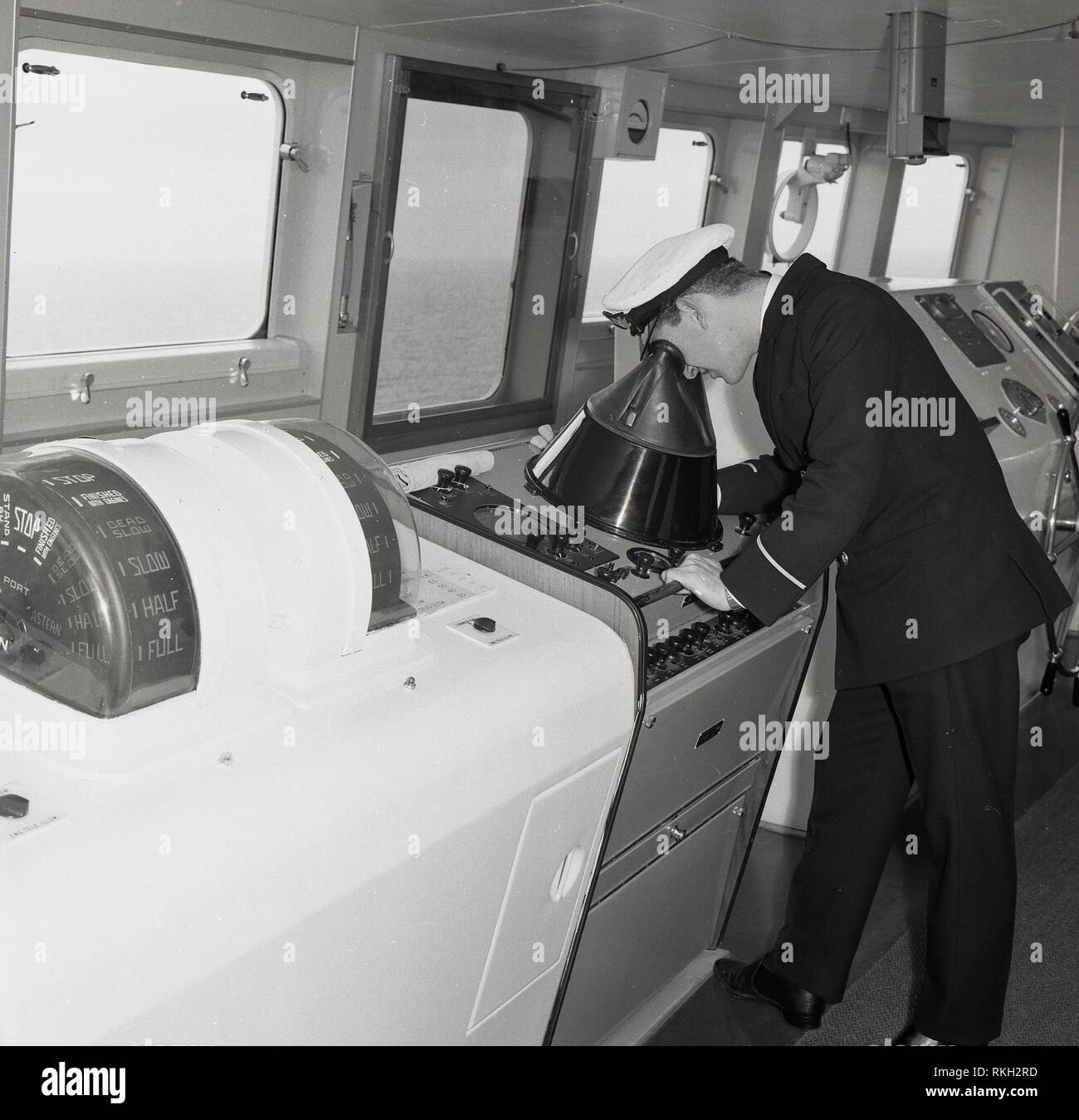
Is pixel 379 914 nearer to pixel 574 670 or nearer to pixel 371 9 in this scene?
pixel 574 670

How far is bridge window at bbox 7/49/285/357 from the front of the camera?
2.46 metres

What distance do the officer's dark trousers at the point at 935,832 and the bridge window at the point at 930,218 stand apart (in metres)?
4.13

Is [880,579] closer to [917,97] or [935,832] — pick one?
[935,832]

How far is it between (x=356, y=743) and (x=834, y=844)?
4.39ft

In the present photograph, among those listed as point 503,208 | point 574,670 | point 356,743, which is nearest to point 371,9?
point 503,208

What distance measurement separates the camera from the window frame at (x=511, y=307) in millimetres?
2922

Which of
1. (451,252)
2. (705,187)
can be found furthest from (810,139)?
(451,252)

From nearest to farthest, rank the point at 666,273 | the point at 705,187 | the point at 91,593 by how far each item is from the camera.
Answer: the point at 91,593 < the point at 666,273 < the point at 705,187

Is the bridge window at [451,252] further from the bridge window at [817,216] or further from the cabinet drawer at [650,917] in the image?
the cabinet drawer at [650,917]

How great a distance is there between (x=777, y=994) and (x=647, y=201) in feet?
9.97

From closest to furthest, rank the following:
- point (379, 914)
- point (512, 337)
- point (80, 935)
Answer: point (80, 935)
point (379, 914)
point (512, 337)

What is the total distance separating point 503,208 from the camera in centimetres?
365

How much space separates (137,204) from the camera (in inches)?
105

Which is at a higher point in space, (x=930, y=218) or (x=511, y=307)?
(x=930, y=218)
